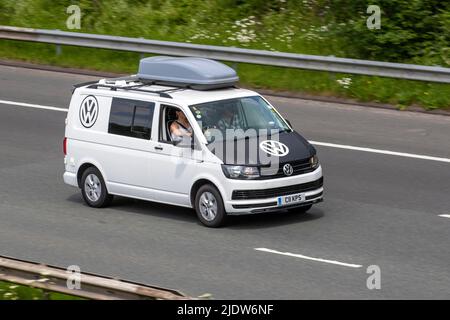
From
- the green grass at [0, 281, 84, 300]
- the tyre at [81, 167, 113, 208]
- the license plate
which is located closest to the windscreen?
the license plate

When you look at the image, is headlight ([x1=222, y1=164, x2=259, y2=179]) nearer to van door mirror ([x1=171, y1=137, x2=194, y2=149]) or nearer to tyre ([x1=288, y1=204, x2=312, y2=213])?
van door mirror ([x1=171, y1=137, x2=194, y2=149])

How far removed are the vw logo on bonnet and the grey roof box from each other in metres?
1.28

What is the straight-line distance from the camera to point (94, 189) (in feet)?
53.5

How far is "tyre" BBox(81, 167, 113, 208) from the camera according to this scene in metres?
16.2

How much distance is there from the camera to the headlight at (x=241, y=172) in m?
14.7

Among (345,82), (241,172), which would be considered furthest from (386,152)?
(241,172)

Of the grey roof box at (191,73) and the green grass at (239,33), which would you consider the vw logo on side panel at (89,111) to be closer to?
the grey roof box at (191,73)

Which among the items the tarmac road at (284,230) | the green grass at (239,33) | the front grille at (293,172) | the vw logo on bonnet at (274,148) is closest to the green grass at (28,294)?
the tarmac road at (284,230)

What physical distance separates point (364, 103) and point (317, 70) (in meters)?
1.45

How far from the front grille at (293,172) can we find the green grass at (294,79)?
7098 millimetres

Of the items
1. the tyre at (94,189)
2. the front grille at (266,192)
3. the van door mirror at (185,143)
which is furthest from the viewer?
the tyre at (94,189)

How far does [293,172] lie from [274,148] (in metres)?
0.41

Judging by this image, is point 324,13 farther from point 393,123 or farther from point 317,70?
point 393,123

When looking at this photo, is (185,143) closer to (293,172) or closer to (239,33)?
(293,172)
